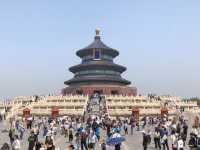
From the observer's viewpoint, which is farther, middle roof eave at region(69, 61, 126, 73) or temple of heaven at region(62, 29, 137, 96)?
middle roof eave at region(69, 61, 126, 73)

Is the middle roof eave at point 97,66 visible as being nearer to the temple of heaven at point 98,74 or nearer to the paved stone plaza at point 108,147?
the temple of heaven at point 98,74

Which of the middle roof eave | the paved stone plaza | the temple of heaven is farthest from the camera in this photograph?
the middle roof eave

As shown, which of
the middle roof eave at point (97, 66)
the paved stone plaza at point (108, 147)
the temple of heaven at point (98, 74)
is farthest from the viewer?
the middle roof eave at point (97, 66)

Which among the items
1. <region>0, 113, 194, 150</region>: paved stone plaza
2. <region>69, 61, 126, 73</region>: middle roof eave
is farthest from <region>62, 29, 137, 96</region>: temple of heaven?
<region>0, 113, 194, 150</region>: paved stone plaza

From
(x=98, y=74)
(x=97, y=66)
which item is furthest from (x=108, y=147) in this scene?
(x=97, y=66)

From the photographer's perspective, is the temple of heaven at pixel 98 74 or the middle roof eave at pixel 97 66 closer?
the temple of heaven at pixel 98 74

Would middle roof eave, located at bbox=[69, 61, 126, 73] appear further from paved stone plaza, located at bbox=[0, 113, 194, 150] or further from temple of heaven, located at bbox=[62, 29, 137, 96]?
paved stone plaza, located at bbox=[0, 113, 194, 150]

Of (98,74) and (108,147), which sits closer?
(108,147)

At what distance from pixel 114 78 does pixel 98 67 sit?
4.62 meters

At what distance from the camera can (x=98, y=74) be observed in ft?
326

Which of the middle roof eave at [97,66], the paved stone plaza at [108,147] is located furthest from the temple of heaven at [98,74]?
the paved stone plaza at [108,147]

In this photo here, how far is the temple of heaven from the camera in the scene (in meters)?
94.6

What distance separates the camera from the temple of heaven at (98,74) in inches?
3725

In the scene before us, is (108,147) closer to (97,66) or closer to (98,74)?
(98,74)
